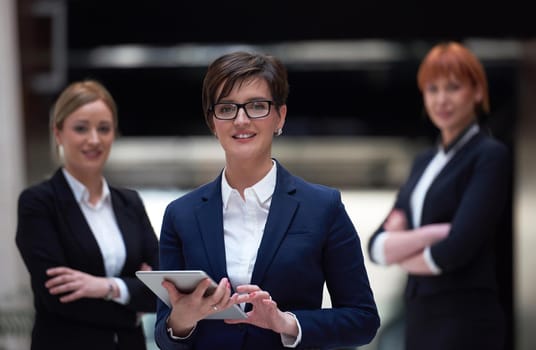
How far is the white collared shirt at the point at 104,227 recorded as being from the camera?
2979mm

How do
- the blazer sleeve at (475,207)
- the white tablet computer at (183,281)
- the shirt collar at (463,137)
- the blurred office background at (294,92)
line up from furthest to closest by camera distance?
the blurred office background at (294,92) < the shirt collar at (463,137) < the blazer sleeve at (475,207) < the white tablet computer at (183,281)

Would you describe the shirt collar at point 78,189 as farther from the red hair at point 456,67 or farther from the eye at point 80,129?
the red hair at point 456,67

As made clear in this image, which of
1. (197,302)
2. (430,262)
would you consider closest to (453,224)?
(430,262)

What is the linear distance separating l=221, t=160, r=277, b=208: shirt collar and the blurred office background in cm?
293

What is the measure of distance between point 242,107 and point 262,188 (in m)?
0.21

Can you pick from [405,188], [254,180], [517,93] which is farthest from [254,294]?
[517,93]

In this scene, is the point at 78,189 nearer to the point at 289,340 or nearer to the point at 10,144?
the point at 289,340

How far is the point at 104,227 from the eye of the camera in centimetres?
301

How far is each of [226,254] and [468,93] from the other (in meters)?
1.82

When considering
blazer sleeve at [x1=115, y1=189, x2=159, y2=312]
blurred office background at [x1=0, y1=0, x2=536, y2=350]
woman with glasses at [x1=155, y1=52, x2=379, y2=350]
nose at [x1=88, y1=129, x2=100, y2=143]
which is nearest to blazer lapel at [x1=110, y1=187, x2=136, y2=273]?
blazer sleeve at [x1=115, y1=189, x2=159, y2=312]

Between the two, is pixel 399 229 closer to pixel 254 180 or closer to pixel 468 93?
pixel 468 93

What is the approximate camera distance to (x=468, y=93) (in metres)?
3.59

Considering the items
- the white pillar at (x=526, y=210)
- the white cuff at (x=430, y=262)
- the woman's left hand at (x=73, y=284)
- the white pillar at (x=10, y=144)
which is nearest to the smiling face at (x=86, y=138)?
the woman's left hand at (x=73, y=284)

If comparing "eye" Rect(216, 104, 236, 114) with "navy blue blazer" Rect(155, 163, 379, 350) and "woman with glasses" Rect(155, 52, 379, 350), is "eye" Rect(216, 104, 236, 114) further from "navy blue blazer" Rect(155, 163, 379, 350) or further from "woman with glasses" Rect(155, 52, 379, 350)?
"navy blue blazer" Rect(155, 163, 379, 350)
